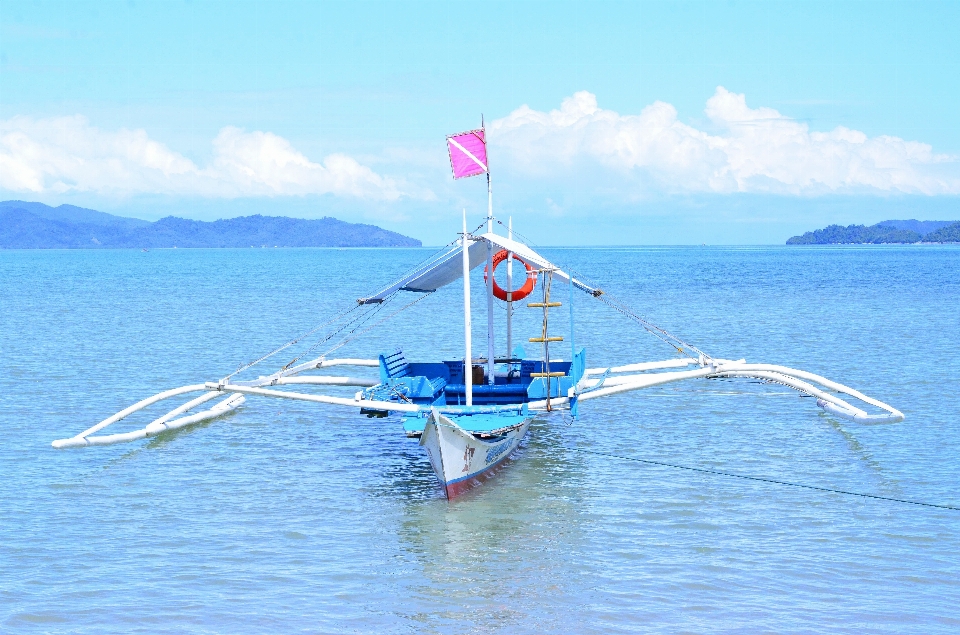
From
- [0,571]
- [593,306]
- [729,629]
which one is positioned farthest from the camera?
[593,306]

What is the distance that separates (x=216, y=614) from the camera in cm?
1242

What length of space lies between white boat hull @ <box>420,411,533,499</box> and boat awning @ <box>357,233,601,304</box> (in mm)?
4028

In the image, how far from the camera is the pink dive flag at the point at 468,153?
20453 mm

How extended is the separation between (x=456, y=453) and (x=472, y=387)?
4142mm

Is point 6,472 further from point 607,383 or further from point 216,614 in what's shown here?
point 607,383

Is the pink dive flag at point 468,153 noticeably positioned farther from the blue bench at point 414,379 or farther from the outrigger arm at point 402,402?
the outrigger arm at point 402,402

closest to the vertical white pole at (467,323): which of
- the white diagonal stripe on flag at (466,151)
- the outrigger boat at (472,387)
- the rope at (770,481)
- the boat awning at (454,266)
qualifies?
the outrigger boat at (472,387)

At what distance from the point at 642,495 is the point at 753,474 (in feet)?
8.44

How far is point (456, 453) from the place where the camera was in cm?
1667

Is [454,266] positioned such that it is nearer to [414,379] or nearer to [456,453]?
[414,379]

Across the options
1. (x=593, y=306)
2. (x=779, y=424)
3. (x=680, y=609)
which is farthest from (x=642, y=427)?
(x=593, y=306)

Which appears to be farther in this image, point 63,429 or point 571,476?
point 63,429

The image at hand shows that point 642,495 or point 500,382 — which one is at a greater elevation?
point 500,382

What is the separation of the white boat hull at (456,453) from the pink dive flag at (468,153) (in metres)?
5.40
